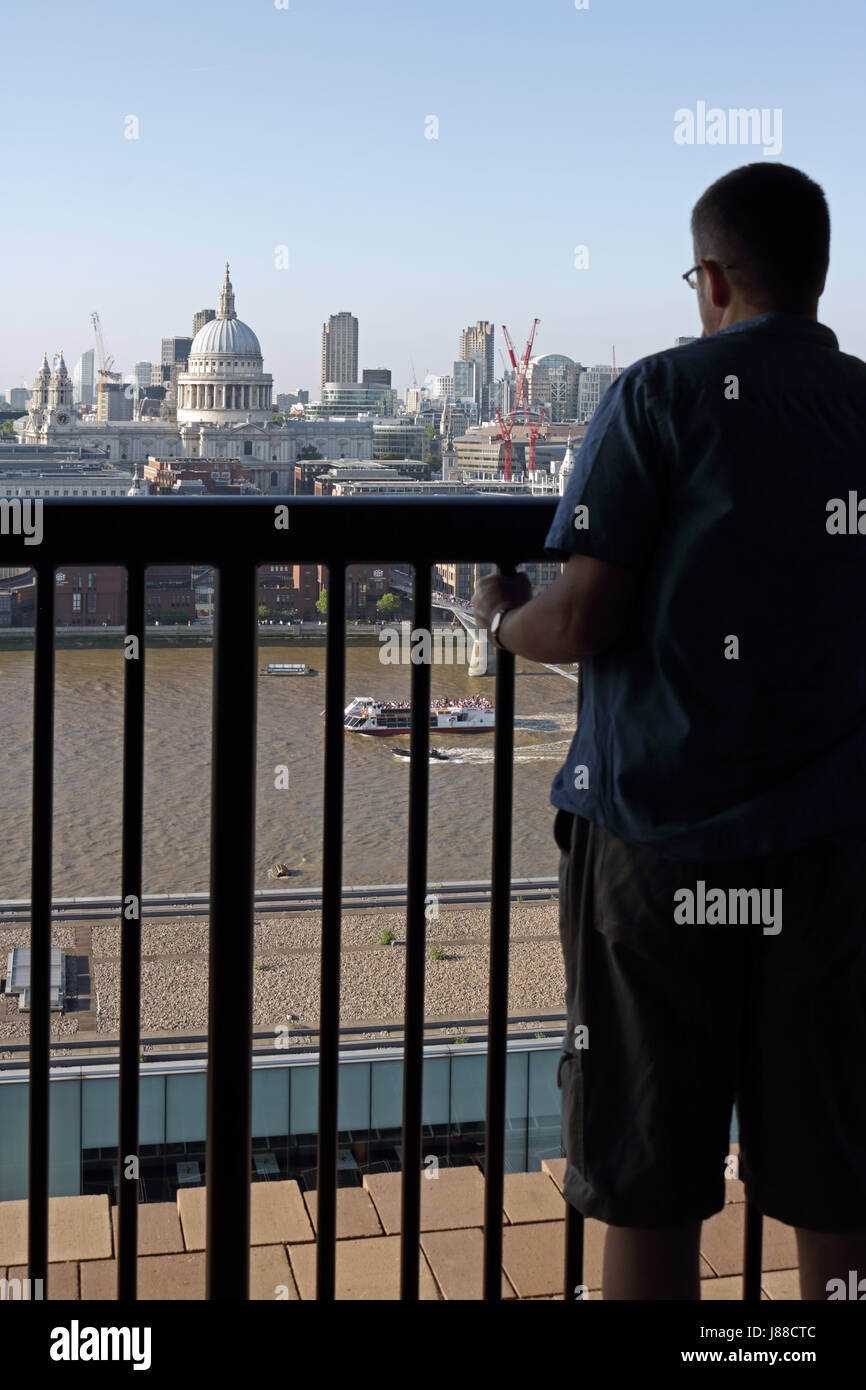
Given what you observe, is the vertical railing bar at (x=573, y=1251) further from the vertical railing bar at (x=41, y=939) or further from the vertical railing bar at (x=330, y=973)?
the vertical railing bar at (x=41, y=939)

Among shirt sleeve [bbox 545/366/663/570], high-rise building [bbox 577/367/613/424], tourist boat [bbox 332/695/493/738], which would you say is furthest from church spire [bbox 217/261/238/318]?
shirt sleeve [bbox 545/366/663/570]

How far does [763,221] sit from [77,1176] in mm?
4798

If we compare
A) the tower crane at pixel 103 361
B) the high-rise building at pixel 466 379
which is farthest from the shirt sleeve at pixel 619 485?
the high-rise building at pixel 466 379

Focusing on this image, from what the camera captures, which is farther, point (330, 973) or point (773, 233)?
point (330, 973)

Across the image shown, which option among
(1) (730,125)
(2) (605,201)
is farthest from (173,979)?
(2) (605,201)

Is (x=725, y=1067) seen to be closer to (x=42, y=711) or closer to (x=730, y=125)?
(x=42, y=711)

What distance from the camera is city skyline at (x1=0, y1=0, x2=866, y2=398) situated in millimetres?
5172

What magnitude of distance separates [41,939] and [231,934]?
0.31 feet

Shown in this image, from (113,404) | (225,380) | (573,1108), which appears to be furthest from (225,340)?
(573,1108)

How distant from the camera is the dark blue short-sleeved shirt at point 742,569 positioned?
58 centimetres

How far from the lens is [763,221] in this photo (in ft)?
2.02

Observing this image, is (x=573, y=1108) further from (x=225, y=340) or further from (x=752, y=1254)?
(x=225, y=340)

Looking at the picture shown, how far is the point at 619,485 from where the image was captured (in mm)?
595

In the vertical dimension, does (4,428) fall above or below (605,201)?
below
